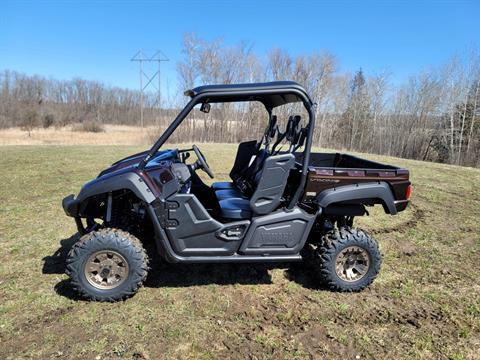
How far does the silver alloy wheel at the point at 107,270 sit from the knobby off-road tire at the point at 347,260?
1824 mm

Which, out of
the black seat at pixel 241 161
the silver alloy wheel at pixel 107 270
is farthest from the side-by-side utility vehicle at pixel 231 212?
the black seat at pixel 241 161

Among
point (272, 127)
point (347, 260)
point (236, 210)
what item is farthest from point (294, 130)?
point (347, 260)

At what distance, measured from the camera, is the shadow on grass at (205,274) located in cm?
360

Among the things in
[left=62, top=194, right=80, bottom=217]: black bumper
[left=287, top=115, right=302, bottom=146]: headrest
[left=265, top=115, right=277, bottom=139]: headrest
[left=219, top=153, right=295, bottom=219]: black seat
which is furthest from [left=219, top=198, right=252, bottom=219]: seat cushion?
[left=62, top=194, right=80, bottom=217]: black bumper

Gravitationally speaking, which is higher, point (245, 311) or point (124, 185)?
point (124, 185)

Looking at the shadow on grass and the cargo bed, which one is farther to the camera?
the shadow on grass

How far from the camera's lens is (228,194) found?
3951mm

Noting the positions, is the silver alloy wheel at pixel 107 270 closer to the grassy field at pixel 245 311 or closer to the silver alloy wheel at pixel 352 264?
the grassy field at pixel 245 311

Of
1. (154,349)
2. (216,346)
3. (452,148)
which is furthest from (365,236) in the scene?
(452,148)

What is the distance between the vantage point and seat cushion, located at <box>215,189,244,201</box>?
3.85 meters

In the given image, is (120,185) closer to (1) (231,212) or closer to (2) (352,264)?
(1) (231,212)

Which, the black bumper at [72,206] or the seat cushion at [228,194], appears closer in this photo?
the black bumper at [72,206]

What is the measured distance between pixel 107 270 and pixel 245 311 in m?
1.26

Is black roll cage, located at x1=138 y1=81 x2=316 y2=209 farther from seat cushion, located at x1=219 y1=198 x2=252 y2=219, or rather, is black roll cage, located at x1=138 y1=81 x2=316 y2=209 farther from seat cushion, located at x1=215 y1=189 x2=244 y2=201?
seat cushion, located at x1=215 y1=189 x2=244 y2=201
